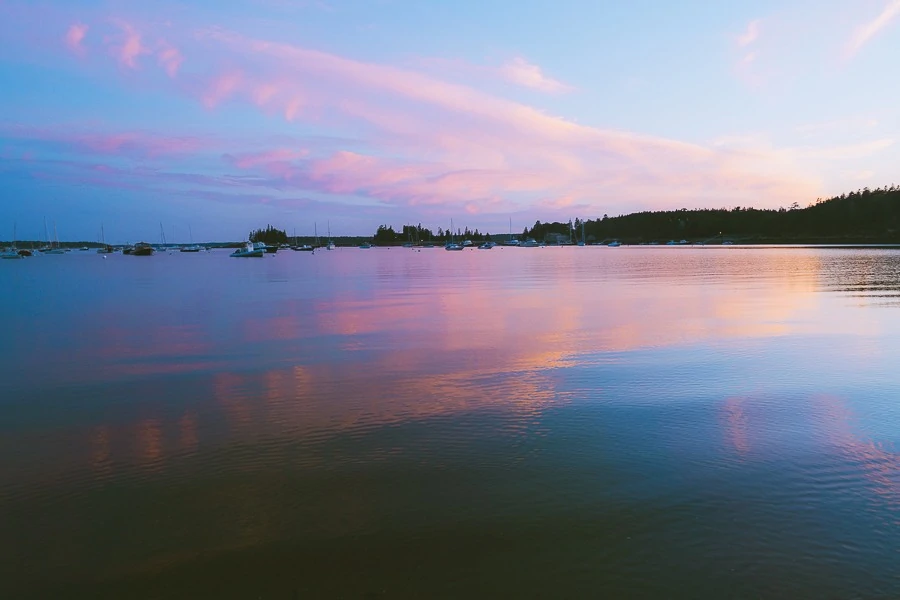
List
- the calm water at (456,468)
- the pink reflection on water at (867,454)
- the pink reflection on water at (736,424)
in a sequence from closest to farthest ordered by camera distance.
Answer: the calm water at (456,468) → the pink reflection on water at (867,454) → the pink reflection on water at (736,424)

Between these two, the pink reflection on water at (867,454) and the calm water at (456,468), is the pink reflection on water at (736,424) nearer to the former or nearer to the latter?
the calm water at (456,468)

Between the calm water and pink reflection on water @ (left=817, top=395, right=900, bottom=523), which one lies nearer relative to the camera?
the calm water

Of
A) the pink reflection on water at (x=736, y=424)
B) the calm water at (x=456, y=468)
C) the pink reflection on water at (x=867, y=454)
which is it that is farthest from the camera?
the pink reflection on water at (x=736, y=424)

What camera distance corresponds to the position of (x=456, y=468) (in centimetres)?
798

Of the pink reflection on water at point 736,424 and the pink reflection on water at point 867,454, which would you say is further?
the pink reflection on water at point 736,424

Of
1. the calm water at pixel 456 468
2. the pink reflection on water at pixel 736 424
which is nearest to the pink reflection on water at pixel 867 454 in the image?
the calm water at pixel 456 468

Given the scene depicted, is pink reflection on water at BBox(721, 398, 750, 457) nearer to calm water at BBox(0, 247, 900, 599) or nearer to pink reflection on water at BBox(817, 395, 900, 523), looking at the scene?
calm water at BBox(0, 247, 900, 599)

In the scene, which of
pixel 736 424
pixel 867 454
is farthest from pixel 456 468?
pixel 867 454

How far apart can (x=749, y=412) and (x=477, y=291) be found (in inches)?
1022

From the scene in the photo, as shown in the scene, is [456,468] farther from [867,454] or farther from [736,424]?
[867,454]

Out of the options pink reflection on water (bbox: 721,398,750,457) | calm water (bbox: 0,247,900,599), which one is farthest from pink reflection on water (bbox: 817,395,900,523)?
pink reflection on water (bbox: 721,398,750,457)

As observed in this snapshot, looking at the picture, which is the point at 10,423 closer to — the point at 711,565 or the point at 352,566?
the point at 352,566

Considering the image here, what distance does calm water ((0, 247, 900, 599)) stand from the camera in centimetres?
559

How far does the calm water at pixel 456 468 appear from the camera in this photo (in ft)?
18.3
